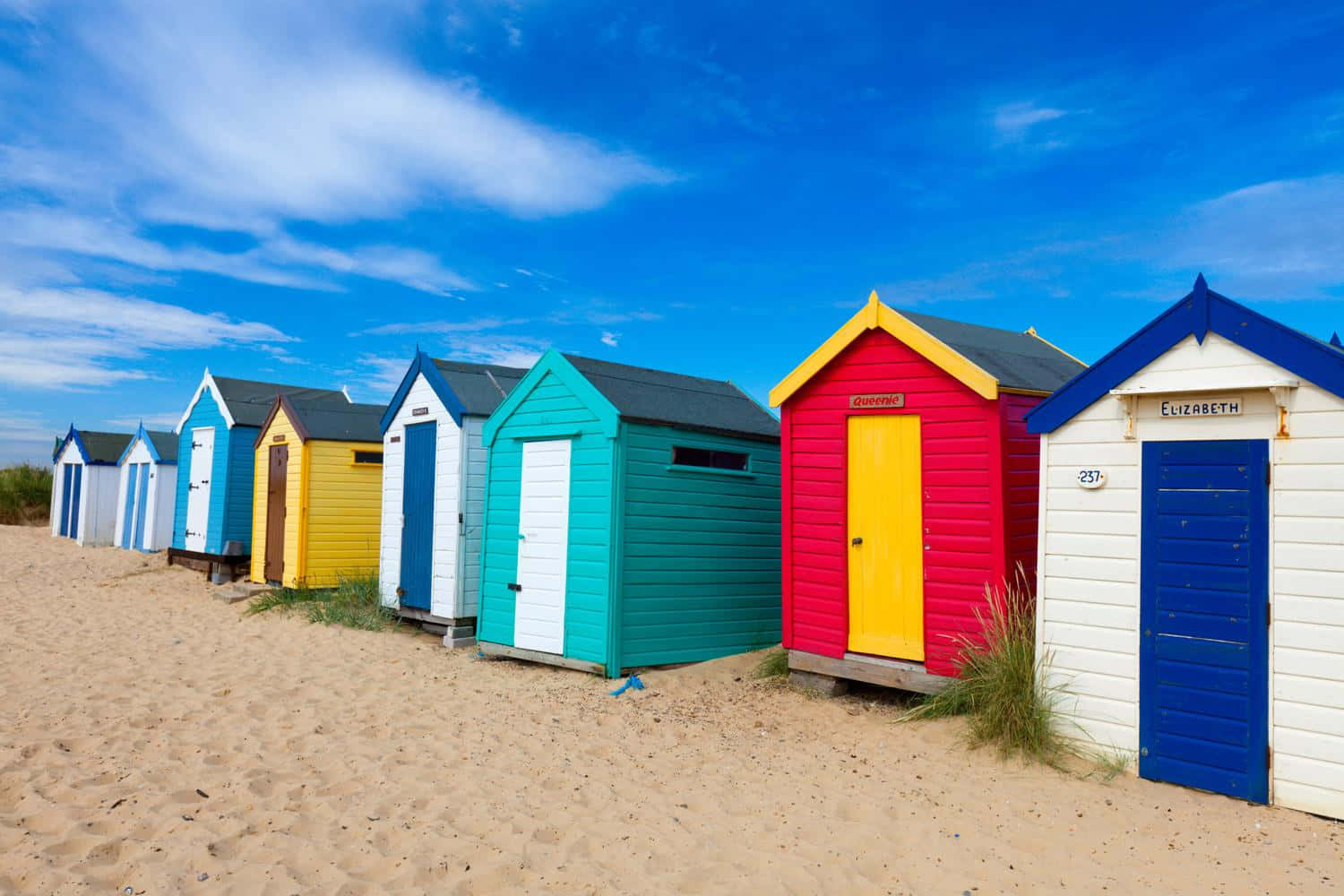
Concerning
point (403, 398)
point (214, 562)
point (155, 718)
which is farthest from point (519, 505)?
point (214, 562)

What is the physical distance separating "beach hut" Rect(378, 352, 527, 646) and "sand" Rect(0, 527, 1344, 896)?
2308mm

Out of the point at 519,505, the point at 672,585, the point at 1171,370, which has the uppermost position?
the point at 1171,370

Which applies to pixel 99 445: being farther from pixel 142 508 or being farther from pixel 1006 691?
pixel 1006 691

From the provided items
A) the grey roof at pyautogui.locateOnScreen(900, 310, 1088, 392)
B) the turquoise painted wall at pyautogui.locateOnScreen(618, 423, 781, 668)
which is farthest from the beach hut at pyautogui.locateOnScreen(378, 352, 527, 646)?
the grey roof at pyautogui.locateOnScreen(900, 310, 1088, 392)

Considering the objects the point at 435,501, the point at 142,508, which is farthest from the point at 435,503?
the point at 142,508

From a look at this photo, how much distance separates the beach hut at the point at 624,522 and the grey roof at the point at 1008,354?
2821mm

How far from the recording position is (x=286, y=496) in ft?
48.4

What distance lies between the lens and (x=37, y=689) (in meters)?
8.14

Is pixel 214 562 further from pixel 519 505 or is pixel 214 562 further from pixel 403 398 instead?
pixel 519 505

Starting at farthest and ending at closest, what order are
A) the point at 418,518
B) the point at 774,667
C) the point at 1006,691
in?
the point at 418,518
the point at 774,667
the point at 1006,691

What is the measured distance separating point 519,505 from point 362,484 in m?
5.59

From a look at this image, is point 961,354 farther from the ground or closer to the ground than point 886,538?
farther from the ground

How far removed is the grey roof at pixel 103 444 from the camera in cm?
2558

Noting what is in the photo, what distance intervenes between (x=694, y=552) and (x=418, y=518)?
164 inches
